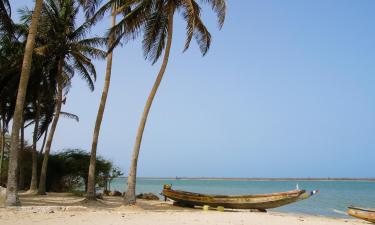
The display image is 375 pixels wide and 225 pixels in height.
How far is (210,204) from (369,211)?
21.0 ft

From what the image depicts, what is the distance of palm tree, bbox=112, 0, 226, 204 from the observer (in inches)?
650

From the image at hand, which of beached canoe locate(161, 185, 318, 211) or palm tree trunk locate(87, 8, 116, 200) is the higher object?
palm tree trunk locate(87, 8, 116, 200)

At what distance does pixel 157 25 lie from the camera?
17.8 m

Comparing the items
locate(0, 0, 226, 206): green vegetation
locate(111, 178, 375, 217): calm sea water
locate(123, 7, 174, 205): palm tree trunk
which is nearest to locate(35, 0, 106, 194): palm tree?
locate(0, 0, 226, 206): green vegetation

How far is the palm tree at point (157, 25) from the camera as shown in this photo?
16.5 meters

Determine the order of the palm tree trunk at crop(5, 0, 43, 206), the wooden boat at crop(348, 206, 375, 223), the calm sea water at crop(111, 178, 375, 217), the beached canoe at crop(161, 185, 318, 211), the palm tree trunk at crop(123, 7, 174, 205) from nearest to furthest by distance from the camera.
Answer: the palm tree trunk at crop(5, 0, 43, 206) < the wooden boat at crop(348, 206, 375, 223) < the palm tree trunk at crop(123, 7, 174, 205) < the beached canoe at crop(161, 185, 318, 211) < the calm sea water at crop(111, 178, 375, 217)

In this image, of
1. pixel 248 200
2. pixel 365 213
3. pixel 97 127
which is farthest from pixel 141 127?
pixel 365 213

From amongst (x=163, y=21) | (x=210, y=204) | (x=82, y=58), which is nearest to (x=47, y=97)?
(x=82, y=58)

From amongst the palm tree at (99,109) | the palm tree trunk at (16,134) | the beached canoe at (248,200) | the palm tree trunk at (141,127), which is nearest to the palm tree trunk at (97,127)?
the palm tree at (99,109)

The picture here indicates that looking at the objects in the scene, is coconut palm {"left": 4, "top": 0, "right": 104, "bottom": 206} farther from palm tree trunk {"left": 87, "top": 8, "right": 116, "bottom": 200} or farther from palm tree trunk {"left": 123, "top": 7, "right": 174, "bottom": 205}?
palm tree trunk {"left": 123, "top": 7, "right": 174, "bottom": 205}

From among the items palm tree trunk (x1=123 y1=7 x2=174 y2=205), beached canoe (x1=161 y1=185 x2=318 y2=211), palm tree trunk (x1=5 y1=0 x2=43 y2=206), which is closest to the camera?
palm tree trunk (x1=5 y1=0 x2=43 y2=206)

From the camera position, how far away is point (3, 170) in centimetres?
2794

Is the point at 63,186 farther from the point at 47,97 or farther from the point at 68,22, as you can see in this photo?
the point at 68,22

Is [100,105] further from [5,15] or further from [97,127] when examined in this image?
[5,15]
